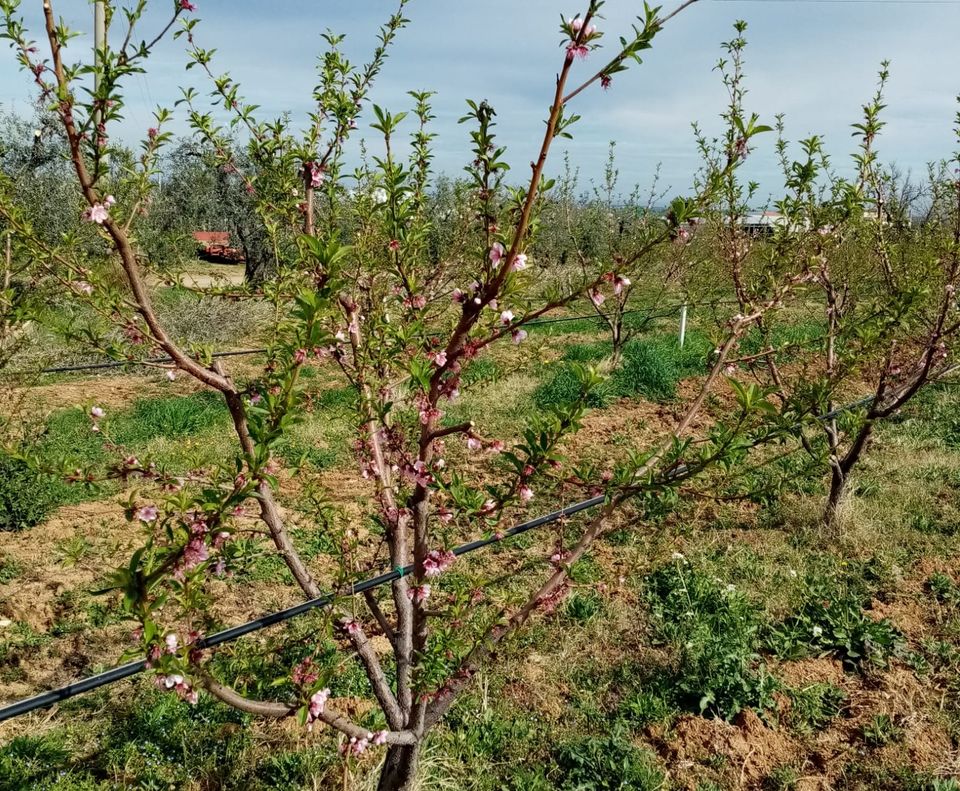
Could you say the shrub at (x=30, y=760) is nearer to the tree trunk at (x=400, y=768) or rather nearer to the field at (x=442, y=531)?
the field at (x=442, y=531)

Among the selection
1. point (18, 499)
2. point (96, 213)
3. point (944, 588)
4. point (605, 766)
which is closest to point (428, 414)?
point (96, 213)

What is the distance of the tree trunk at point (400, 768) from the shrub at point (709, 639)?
155 centimetres

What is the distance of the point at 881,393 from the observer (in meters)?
4.52

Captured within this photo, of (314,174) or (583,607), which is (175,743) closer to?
(583,607)

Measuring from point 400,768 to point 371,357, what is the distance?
150 cm

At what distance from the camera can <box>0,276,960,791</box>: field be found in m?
2.91

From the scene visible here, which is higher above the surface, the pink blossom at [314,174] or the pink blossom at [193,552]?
the pink blossom at [314,174]

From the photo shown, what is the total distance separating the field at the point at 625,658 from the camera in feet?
9.55

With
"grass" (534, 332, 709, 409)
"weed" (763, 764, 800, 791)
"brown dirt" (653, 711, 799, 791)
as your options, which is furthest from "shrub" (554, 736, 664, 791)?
"grass" (534, 332, 709, 409)

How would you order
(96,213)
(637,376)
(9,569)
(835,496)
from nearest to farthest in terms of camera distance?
(96,213)
(9,569)
(835,496)
(637,376)

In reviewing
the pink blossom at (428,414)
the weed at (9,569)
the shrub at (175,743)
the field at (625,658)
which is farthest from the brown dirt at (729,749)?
the weed at (9,569)

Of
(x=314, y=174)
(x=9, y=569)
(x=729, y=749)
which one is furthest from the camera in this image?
(x=9, y=569)

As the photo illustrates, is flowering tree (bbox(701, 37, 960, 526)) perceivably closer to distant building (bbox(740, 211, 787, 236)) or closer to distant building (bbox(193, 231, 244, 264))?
distant building (bbox(740, 211, 787, 236))

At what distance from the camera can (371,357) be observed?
225 cm
